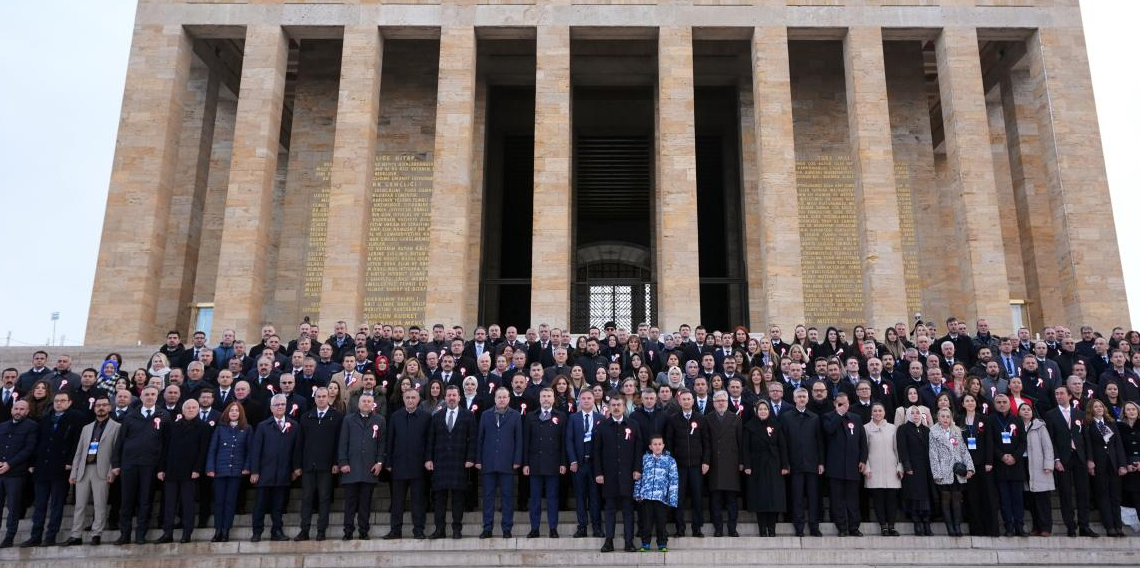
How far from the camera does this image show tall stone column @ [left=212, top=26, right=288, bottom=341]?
61.0 ft

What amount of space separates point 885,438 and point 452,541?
4704 millimetres

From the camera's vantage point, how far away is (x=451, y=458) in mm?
8852

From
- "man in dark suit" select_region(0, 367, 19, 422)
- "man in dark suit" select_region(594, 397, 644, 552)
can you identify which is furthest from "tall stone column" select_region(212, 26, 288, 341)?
"man in dark suit" select_region(594, 397, 644, 552)

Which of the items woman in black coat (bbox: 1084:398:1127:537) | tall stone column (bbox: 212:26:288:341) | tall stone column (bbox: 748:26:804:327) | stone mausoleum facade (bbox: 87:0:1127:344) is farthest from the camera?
stone mausoleum facade (bbox: 87:0:1127:344)

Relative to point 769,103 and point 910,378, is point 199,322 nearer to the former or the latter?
point 769,103

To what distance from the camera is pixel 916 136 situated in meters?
22.2

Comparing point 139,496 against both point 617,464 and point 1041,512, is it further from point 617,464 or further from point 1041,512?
point 1041,512

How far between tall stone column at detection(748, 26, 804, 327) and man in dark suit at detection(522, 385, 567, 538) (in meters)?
10.4

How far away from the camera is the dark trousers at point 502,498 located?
877 centimetres

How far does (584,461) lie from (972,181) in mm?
14365

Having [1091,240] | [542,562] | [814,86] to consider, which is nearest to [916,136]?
[814,86]

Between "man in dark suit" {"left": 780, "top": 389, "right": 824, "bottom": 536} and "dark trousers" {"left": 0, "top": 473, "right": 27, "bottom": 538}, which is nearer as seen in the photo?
"dark trousers" {"left": 0, "top": 473, "right": 27, "bottom": 538}

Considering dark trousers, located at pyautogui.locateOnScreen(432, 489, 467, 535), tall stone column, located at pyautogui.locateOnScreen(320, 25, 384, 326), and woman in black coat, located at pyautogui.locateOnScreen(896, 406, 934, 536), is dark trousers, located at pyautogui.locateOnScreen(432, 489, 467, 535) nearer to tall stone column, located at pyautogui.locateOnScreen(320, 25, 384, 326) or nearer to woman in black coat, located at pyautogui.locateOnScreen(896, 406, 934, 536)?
woman in black coat, located at pyautogui.locateOnScreen(896, 406, 934, 536)

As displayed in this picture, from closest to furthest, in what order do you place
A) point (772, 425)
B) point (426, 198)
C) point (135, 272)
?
point (772, 425) → point (135, 272) → point (426, 198)
